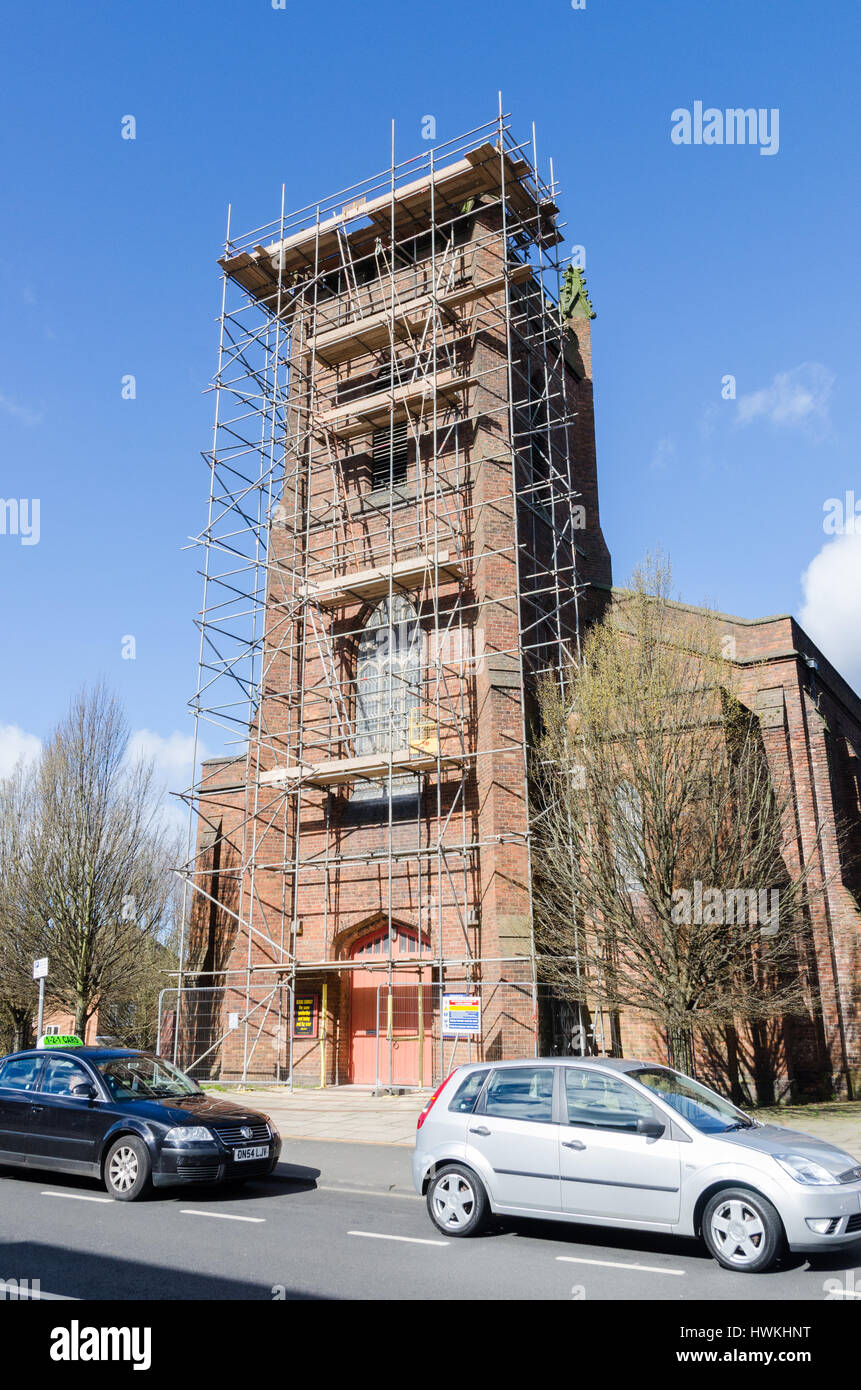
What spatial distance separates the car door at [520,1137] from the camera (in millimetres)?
8094

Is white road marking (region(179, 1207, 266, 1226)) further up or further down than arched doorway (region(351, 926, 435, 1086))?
further down

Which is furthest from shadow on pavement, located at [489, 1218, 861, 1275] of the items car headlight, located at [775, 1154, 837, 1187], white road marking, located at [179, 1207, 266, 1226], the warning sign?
the warning sign

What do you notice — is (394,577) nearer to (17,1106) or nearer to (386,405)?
(386,405)

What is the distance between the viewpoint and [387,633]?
2331 centimetres

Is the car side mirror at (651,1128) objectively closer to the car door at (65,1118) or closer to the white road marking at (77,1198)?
the white road marking at (77,1198)

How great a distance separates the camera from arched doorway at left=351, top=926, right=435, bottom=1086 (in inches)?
785

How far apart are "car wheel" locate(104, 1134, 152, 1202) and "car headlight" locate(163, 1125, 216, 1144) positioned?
0.87ft

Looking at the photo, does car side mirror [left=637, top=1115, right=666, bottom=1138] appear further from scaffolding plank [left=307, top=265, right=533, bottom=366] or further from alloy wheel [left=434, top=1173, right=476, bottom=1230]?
scaffolding plank [left=307, top=265, right=533, bottom=366]

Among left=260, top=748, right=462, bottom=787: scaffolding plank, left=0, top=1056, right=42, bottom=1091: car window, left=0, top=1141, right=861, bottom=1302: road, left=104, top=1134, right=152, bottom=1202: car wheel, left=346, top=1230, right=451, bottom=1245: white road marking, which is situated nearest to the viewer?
left=0, top=1141, right=861, bottom=1302: road

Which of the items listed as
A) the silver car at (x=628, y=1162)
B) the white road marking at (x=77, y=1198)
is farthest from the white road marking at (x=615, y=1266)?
the white road marking at (x=77, y=1198)

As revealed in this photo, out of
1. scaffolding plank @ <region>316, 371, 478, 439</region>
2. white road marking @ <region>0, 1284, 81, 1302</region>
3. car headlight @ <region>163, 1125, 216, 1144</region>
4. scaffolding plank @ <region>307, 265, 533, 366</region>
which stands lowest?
white road marking @ <region>0, 1284, 81, 1302</region>

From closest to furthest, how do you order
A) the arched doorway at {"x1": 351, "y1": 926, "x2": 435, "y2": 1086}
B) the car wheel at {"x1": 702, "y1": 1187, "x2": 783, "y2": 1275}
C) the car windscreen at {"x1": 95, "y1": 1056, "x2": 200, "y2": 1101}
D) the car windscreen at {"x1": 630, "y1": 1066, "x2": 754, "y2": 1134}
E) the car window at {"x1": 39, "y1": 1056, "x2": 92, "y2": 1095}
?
the car wheel at {"x1": 702, "y1": 1187, "x2": 783, "y2": 1275}
the car windscreen at {"x1": 630, "y1": 1066, "x2": 754, "y2": 1134}
the car windscreen at {"x1": 95, "y1": 1056, "x2": 200, "y2": 1101}
the car window at {"x1": 39, "y1": 1056, "x2": 92, "y2": 1095}
the arched doorway at {"x1": 351, "y1": 926, "x2": 435, "y2": 1086}

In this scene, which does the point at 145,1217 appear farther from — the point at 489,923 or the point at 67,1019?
the point at 67,1019
